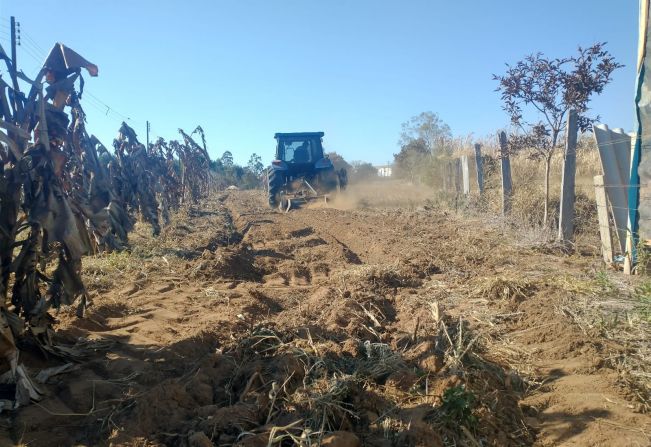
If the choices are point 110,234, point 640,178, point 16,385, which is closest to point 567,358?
point 640,178

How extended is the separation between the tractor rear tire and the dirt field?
11.1 m

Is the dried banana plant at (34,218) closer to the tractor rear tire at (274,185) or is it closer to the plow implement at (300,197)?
the plow implement at (300,197)

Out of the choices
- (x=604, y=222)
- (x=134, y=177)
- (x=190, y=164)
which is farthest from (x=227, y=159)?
(x=604, y=222)

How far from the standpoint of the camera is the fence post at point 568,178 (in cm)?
681

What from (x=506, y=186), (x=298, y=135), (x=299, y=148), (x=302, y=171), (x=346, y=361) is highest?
(x=298, y=135)

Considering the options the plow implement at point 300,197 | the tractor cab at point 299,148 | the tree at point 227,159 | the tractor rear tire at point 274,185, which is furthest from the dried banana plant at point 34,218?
the tree at point 227,159

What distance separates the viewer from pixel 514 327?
412 cm

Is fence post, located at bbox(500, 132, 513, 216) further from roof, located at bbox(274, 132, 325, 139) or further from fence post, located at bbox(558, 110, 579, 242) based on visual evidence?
roof, located at bbox(274, 132, 325, 139)

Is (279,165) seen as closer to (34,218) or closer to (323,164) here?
(323,164)

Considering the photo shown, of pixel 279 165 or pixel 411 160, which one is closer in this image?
pixel 279 165

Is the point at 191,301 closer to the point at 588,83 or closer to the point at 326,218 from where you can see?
the point at 588,83

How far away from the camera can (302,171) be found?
18.4 metres

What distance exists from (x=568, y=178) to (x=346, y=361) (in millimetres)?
5146

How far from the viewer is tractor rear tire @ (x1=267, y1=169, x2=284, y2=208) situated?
699 inches
